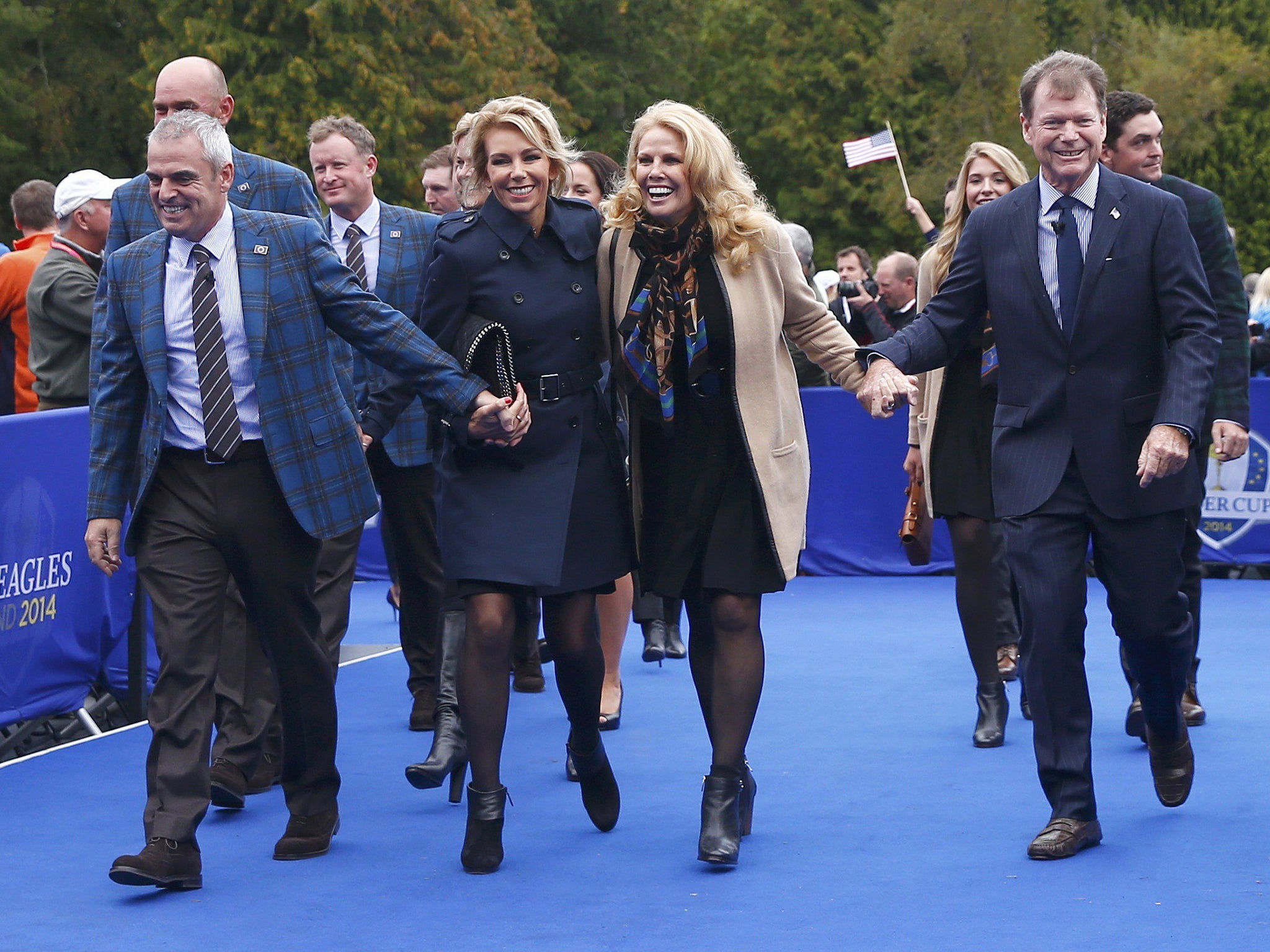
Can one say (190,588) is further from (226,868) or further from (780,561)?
(780,561)

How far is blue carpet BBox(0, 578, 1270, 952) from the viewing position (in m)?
4.46

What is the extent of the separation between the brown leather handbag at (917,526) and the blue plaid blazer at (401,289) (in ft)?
6.20

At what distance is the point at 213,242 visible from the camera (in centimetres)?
498

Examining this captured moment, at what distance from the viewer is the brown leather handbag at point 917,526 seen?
699 cm

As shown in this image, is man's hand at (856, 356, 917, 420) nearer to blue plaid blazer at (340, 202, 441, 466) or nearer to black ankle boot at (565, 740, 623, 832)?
black ankle boot at (565, 740, 623, 832)

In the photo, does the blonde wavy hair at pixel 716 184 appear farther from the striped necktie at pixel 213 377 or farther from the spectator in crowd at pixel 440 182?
the spectator in crowd at pixel 440 182

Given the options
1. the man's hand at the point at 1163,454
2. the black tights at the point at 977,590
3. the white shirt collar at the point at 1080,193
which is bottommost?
the black tights at the point at 977,590

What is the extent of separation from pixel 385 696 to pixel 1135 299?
4.20 meters

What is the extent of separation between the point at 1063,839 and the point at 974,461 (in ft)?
6.37

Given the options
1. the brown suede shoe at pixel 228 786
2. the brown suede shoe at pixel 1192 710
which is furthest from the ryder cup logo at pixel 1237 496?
the brown suede shoe at pixel 228 786

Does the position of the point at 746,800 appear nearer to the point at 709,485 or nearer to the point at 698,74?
the point at 709,485

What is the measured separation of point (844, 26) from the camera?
43000 millimetres

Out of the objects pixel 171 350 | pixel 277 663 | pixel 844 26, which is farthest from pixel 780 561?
pixel 844 26

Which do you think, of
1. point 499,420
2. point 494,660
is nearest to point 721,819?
point 494,660
